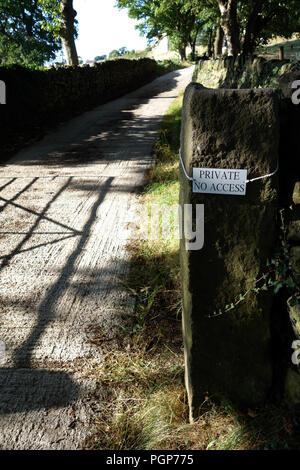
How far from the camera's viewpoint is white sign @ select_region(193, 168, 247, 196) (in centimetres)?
183

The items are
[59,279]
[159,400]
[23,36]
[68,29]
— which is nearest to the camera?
[159,400]

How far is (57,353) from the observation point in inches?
120

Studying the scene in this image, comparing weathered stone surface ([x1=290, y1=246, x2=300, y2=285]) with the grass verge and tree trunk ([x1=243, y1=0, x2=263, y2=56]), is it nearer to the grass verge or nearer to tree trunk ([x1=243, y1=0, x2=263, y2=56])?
the grass verge

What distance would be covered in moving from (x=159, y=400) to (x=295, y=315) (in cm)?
108

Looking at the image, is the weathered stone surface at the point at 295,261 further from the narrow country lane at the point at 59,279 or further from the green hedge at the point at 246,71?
the narrow country lane at the point at 59,279

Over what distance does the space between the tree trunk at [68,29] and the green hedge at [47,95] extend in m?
0.72

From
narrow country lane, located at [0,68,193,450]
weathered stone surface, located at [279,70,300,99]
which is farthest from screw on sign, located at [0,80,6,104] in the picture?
weathered stone surface, located at [279,70,300,99]

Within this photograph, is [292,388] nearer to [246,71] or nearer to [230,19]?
[246,71]

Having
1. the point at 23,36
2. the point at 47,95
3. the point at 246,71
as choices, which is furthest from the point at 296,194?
the point at 23,36

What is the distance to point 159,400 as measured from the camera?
8.27ft

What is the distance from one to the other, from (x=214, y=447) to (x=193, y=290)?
0.87 meters

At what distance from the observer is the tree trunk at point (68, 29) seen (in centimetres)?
1440

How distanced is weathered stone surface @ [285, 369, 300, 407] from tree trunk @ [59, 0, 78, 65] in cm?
1559

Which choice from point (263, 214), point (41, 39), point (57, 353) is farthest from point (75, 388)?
point (41, 39)
